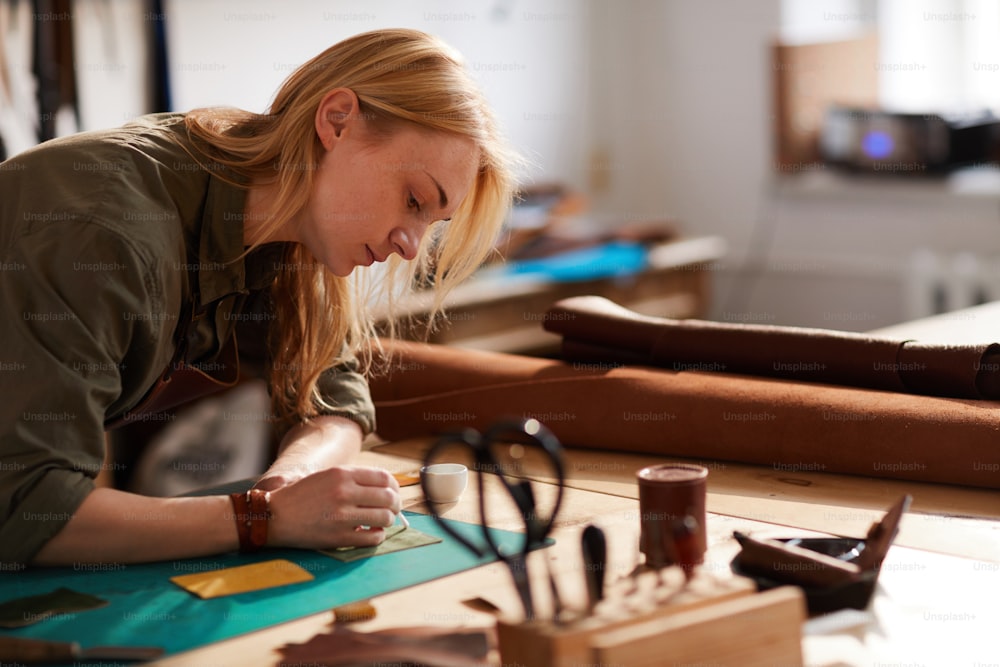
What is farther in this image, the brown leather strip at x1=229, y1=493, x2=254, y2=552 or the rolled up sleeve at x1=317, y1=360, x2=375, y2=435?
the rolled up sleeve at x1=317, y1=360, x2=375, y2=435

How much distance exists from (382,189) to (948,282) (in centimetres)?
292

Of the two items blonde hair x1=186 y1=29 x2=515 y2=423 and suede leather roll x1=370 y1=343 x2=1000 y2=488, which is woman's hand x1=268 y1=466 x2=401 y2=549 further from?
suede leather roll x1=370 y1=343 x2=1000 y2=488

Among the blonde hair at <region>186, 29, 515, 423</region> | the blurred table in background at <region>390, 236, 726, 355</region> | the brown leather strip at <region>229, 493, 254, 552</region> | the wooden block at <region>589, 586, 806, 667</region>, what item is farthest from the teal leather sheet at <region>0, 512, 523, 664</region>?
the blurred table in background at <region>390, 236, 726, 355</region>

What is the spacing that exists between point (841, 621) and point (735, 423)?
22.0 inches

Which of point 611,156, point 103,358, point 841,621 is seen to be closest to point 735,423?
point 841,621

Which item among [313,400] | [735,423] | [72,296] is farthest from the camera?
[313,400]

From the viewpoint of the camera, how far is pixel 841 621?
3.48ft

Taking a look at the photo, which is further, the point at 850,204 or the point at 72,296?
the point at 850,204

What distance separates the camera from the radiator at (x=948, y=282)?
12.6 ft

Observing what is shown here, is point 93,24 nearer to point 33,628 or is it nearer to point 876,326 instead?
point 33,628

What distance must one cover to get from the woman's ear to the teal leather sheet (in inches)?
20.4

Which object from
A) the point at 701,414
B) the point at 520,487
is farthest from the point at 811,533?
the point at 520,487

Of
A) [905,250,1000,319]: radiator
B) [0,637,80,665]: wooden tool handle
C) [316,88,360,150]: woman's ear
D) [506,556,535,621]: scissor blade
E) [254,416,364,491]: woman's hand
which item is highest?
[316,88,360,150]: woman's ear

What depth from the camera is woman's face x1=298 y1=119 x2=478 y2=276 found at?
149 cm
